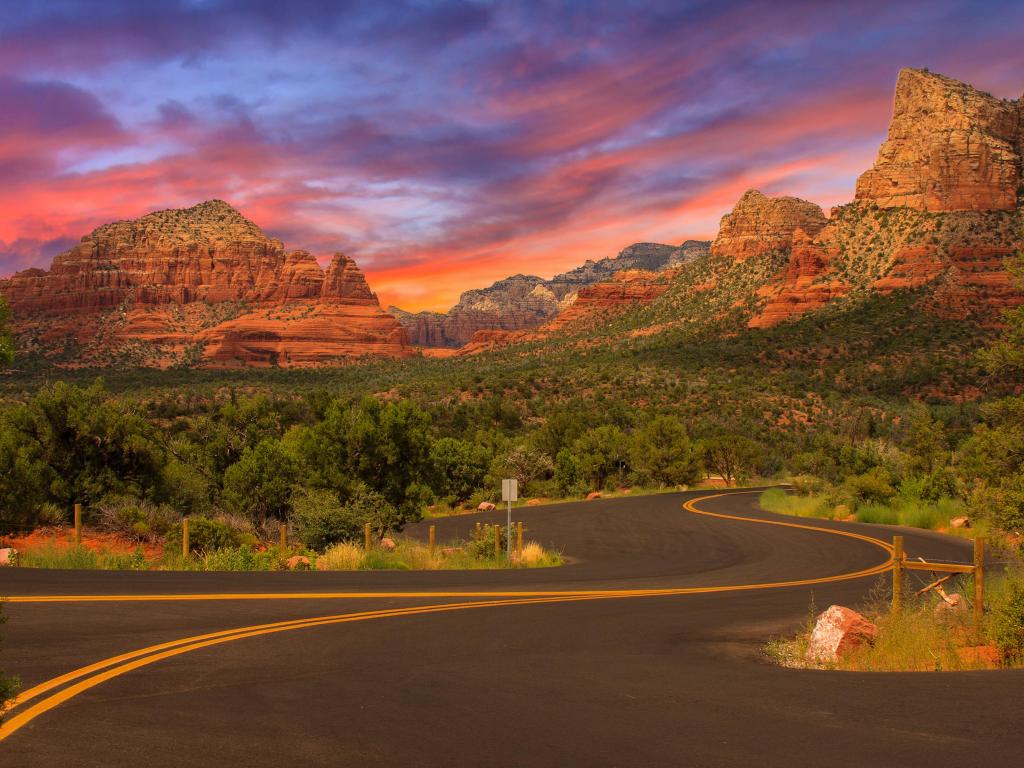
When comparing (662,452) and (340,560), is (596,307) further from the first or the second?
(340,560)

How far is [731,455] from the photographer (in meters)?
62.7

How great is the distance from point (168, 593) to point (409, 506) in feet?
49.3

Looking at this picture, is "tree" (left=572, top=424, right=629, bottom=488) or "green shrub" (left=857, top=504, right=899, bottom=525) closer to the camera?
"green shrub" (left=857, top=504, right=899, bottom=525)

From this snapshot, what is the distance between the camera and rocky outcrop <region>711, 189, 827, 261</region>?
13688 cm

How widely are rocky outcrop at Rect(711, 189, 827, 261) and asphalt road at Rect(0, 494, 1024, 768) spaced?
128m

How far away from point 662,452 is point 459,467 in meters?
15.1

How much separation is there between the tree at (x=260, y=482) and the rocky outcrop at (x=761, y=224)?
11706cm

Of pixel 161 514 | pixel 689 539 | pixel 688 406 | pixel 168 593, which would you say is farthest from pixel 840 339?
pixel 168 593

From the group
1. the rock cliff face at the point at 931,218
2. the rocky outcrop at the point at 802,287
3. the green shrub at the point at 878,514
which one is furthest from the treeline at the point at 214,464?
the rocky outcrop at the point at 802,287

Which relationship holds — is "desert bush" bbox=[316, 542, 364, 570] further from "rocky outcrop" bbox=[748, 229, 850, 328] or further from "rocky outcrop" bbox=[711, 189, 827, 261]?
"rocky outcrop" bbox=[711, 189, 827, 261]

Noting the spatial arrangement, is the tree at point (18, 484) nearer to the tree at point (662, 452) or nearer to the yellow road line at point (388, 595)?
the yellow road line at point (388, 595)

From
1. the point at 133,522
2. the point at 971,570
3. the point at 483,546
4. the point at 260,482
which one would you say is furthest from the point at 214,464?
the point at 971,570

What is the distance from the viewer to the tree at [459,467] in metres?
49.4

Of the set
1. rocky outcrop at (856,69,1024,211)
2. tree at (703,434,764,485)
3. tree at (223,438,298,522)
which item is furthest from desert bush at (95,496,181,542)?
rocky outcrop at (856,69,1024,211)
